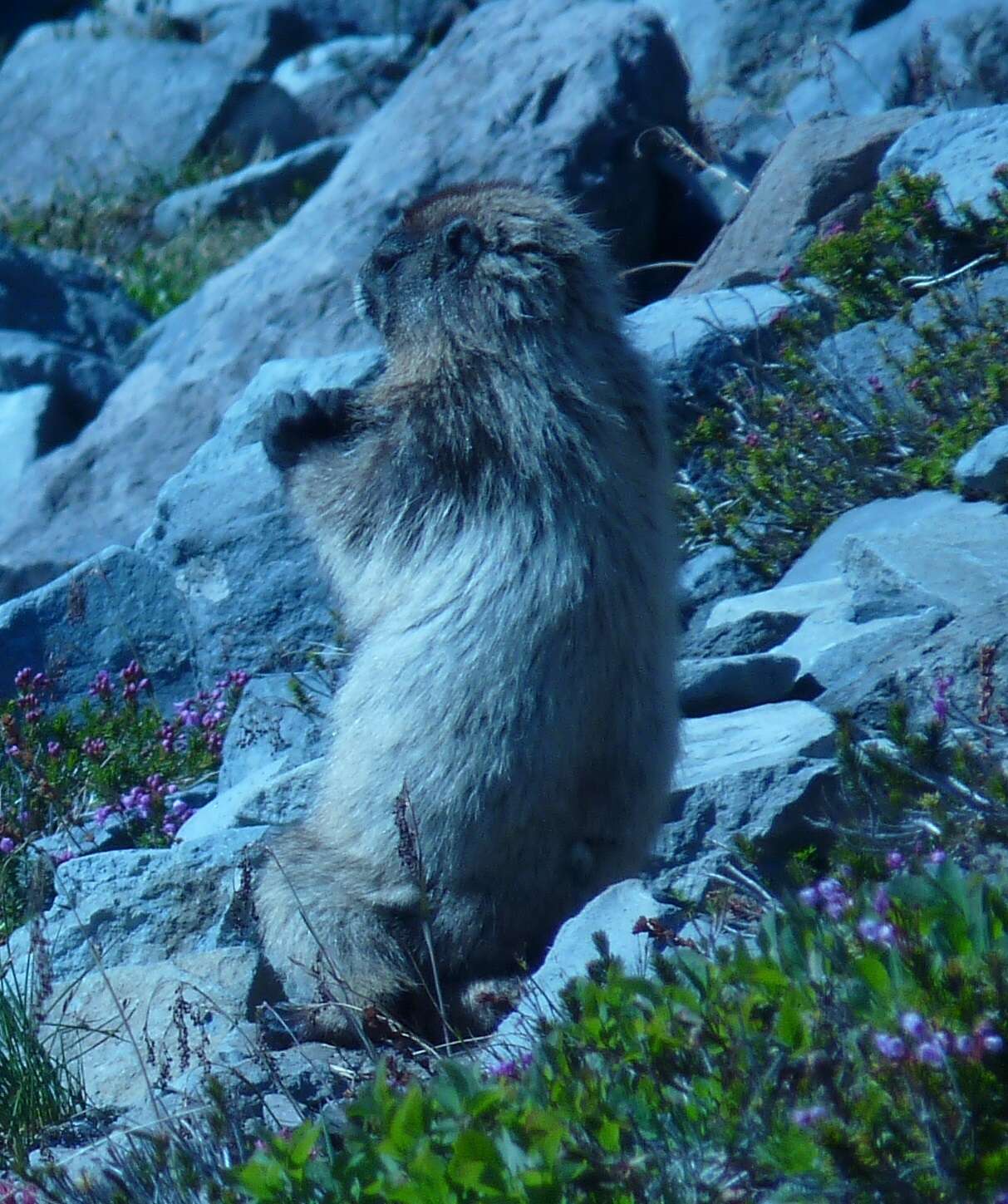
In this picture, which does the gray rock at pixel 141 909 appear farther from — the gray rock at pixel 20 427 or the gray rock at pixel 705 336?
the gray rock at pixel 20 427

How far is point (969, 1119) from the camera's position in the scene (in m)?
2.33

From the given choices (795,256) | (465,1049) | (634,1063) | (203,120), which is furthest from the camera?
(203,120)

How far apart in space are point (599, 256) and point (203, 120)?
1263 cm

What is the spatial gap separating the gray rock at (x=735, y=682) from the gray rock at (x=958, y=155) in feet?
8.70

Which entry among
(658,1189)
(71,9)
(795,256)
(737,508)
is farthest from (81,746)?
(71,9)

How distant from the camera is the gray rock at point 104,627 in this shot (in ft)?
24.5

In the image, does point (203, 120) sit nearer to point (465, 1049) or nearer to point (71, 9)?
point (71, 9)

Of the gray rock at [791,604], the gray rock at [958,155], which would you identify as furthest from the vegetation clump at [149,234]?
the gray rock at [791,604]

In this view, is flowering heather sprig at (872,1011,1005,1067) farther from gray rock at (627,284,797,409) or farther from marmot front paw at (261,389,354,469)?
gray rock at (627,284,797,409)

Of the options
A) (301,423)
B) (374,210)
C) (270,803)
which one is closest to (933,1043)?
(301,423)

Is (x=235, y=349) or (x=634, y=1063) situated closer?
(x=634, y=1063)

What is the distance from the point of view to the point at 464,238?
490 cm

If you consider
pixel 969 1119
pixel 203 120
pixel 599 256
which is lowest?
pixel 969 1119

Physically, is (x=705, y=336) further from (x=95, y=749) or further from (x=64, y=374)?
(x=64, y=374)
